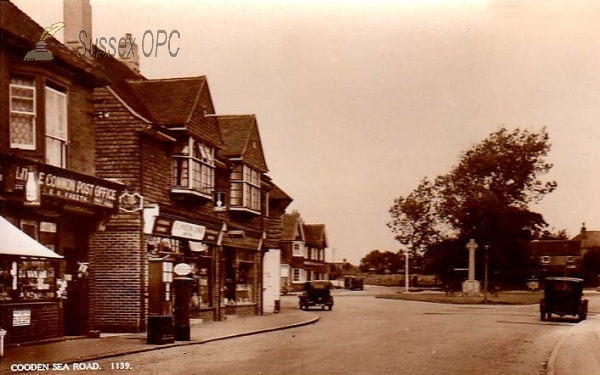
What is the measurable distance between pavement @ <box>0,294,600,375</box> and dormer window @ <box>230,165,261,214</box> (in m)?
4.88

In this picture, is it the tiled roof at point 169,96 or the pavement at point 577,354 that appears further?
the tiled roof at point 169,96

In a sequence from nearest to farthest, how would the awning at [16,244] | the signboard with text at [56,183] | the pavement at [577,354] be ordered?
the awning at [16,244], the pavement at [577,354], the signboard with text at [56,183]

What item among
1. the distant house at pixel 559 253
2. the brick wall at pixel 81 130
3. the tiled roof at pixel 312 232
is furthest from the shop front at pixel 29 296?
the distant house at pixel 559 253

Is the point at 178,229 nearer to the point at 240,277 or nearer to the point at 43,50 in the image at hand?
the point at 240,277

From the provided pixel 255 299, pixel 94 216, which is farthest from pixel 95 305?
pixel 255 299

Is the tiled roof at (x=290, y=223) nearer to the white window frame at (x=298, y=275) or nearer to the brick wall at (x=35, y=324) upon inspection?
the white window frame at (x=298, y=275)

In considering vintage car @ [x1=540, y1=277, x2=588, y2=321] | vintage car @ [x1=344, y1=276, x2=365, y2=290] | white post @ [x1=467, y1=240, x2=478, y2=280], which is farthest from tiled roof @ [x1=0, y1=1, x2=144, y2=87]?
vintage car @ [x1=344, y1=276, x2=365, y2=290]

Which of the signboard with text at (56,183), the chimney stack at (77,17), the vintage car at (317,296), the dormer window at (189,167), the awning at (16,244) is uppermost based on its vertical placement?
the chimney stack at (77,17)

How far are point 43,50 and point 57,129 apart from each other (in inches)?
66.3

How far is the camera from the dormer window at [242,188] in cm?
2658

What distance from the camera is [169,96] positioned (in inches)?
846

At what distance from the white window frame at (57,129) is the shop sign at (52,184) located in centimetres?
39

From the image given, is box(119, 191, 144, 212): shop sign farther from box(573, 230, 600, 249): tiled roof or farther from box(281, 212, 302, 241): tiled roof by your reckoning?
box(573, 230, 600, 249): tiled roof

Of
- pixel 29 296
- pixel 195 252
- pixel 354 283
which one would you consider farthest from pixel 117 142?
pixel 354 283
